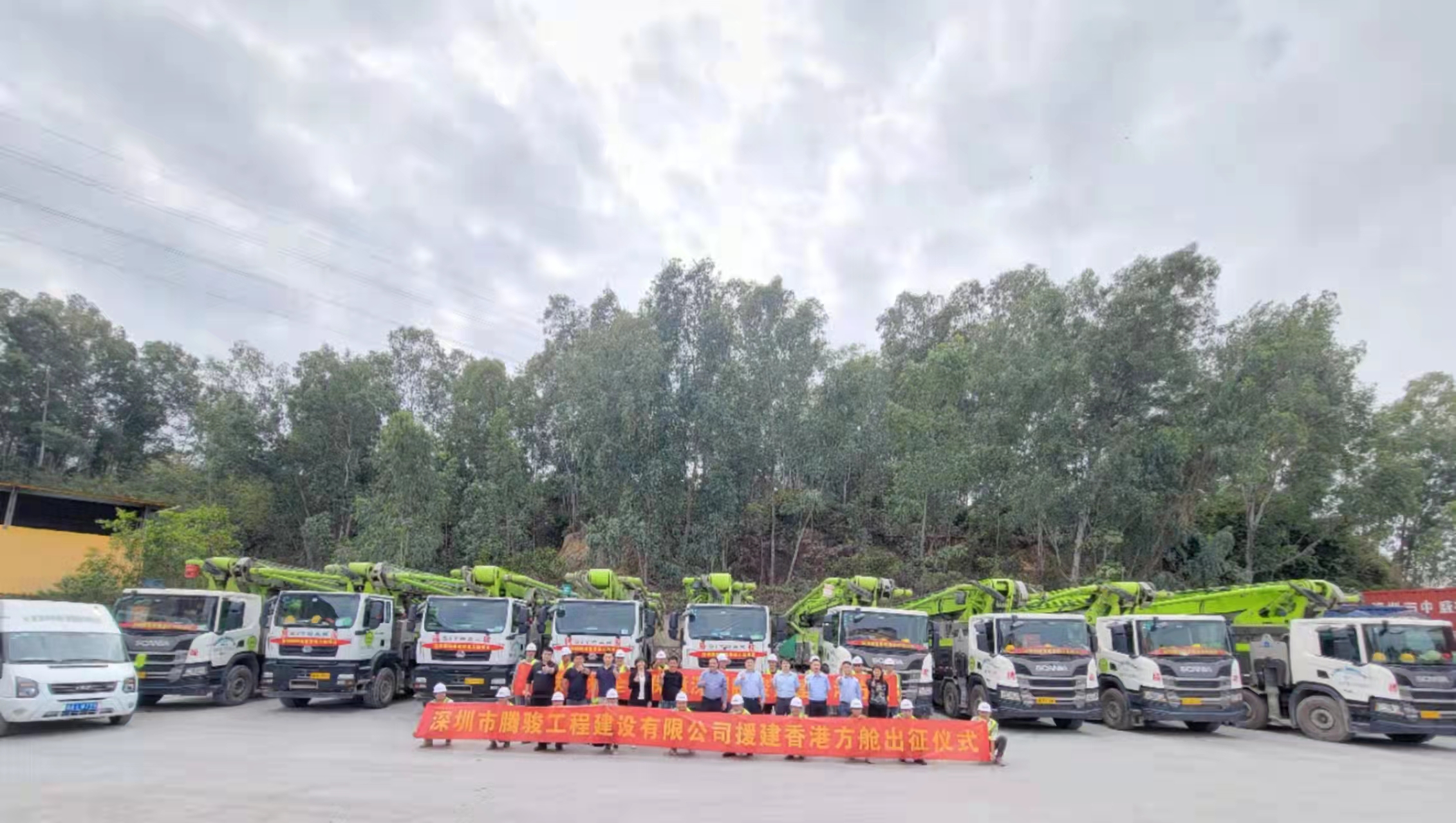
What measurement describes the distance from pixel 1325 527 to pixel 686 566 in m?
26.8

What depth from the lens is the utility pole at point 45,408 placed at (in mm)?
44125

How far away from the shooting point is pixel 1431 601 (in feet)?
77.9

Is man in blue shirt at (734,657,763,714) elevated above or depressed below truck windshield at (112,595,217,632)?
below

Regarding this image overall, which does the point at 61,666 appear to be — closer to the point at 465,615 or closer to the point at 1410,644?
the point at 465,615

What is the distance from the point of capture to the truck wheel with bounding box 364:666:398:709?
56.7 feet

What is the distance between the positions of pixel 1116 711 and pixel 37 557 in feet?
128

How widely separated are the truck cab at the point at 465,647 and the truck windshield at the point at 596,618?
1.27 meters

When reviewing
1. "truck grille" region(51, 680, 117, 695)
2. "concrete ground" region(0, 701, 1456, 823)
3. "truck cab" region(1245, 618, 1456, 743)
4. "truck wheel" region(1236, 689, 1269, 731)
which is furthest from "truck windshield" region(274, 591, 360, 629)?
"truck cab" region(1245, 618, 1456, 743)

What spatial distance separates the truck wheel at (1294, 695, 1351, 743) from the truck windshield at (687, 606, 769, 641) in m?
10.3

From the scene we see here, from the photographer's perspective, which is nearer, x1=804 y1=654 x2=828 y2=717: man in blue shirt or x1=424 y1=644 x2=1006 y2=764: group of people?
x1=424 y1=644 x2=1006 y2=764: group of people

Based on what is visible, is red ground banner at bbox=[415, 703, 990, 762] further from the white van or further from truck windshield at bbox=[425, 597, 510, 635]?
the white van

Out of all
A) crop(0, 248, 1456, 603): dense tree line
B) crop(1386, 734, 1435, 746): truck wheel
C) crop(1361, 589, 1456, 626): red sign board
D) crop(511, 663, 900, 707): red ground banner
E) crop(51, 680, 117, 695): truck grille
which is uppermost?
crop(0, 248, 1456, 603): dense tree line

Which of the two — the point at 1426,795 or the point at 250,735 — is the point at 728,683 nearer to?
the point at 250,735

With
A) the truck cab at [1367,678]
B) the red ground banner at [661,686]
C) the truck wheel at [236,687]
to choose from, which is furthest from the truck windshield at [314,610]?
the truck cab at [1367,678]
